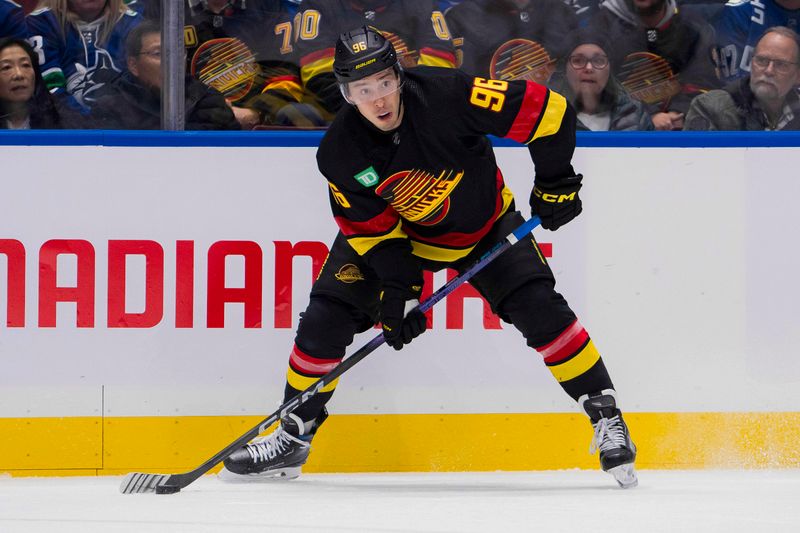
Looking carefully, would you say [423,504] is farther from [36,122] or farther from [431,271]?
[36,122]

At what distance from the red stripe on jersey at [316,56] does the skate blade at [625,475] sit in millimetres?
1368

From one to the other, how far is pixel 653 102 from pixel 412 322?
3.39ft

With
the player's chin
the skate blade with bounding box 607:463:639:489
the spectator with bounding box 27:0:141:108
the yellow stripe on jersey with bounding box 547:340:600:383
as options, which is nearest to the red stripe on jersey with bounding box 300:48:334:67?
the spectator with bounding box 27:0:141:108

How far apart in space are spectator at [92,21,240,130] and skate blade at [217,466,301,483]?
37.4 inches

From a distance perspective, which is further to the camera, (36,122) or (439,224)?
(36,122)

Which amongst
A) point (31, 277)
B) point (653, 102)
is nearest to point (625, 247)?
point (653, 102)

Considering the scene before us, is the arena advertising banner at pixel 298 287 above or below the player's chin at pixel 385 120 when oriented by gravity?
below

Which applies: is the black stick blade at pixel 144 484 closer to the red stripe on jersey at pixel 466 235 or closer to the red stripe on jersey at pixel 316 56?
the red stripe on jersey at pixel 466 235

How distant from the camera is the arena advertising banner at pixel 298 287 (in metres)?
3.11

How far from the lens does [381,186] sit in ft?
8.97

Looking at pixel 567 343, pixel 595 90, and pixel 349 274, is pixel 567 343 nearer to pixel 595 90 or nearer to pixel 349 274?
pixel 349 274

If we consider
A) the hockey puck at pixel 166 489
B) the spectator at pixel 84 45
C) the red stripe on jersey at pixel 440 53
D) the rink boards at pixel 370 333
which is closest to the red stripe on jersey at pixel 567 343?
the rink boards at pixel 370 333

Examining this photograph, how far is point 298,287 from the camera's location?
3.16 m


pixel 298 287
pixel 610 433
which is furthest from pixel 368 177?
pixel 610 433
